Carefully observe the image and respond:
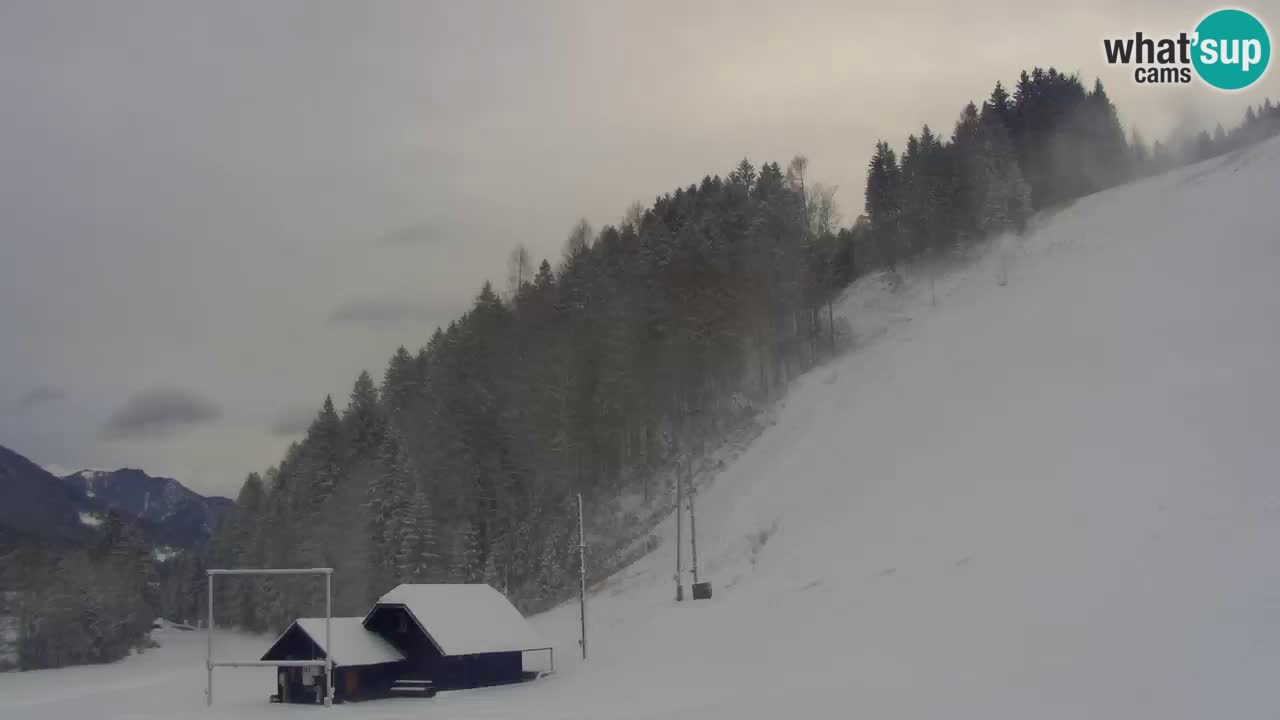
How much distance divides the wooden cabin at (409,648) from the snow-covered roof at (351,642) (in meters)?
0.04

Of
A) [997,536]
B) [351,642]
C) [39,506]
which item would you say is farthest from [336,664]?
[39,506]

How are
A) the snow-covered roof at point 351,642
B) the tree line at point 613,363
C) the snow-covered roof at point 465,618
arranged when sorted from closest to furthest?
the snow-covered roof at point 351,642 → the snow-covered roof at point 465,618 → the tree line at point 613,363

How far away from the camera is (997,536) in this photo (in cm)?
3844

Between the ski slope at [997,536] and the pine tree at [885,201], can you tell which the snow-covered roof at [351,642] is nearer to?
the ski slope at [997,536]

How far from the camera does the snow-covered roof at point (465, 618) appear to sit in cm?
4131

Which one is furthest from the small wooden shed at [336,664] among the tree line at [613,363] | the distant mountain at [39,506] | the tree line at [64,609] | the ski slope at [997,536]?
the distant mountain at [39,506]

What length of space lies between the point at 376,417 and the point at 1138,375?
59.9m

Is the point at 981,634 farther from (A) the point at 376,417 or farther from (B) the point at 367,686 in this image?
(A) the point at 376,417

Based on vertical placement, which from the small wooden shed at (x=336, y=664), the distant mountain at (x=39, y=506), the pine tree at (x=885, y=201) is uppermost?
the pine tree at (x=885, y=201)

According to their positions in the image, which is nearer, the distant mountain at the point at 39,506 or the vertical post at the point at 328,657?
the vertical post at the point at 328,657

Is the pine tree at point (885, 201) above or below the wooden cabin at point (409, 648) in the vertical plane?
above

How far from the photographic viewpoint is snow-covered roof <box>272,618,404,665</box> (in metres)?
39.1

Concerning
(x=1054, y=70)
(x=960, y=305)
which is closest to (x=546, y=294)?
(x=960, y=305)

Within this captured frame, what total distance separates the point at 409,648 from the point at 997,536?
22.5 metres
